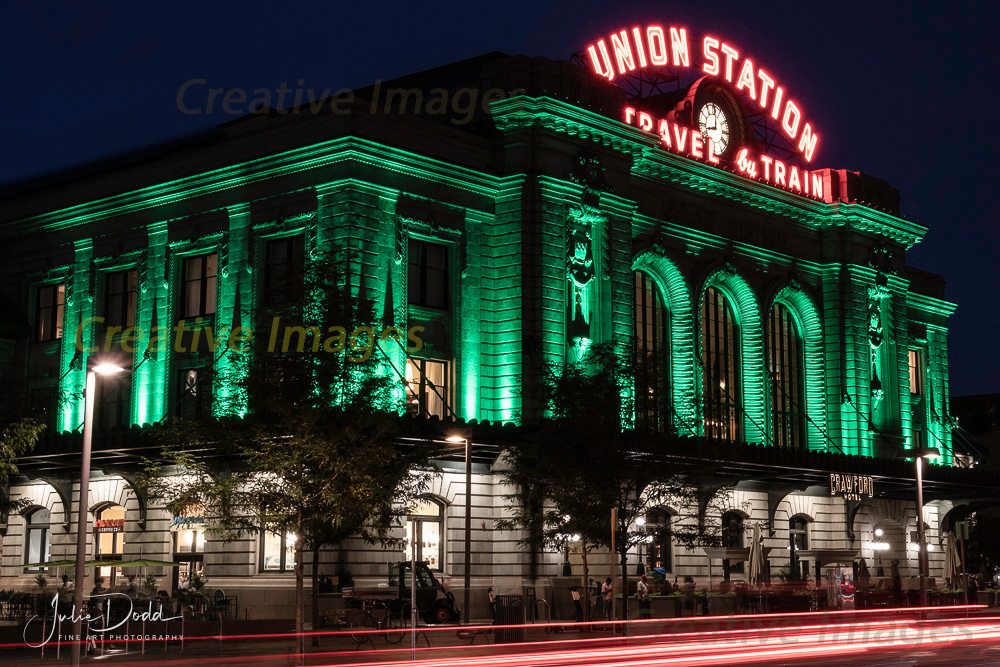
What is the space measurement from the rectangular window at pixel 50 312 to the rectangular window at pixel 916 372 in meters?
45.9

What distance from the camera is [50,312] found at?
6019cm

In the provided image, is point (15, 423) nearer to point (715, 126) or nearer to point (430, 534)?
point (430, 534)

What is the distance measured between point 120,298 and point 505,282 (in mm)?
16654

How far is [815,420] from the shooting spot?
2717 inches

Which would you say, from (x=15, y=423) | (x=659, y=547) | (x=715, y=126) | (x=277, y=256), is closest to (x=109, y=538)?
(x=15, y=423)

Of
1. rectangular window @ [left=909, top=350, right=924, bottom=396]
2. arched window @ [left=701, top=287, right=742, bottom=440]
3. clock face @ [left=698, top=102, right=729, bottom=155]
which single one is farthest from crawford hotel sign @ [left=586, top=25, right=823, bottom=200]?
rectangular window @ [left=909, top=350, right=924, bottom=396]

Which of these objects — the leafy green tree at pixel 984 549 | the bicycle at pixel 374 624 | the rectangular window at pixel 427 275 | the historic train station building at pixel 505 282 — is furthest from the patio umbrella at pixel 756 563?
the leafy green tree at pixel 984 549

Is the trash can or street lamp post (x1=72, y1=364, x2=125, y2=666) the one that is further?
the trash can

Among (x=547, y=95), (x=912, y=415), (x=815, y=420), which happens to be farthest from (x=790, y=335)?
(x=547, y=95)

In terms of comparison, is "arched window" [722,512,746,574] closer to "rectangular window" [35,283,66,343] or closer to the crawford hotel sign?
the crawford hotel sign

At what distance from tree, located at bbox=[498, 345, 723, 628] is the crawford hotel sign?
15511mm

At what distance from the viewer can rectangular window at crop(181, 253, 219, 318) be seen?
5400 centimetres

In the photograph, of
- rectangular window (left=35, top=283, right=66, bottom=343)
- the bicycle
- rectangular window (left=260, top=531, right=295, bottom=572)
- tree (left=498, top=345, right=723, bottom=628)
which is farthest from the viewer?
rectangular window (left=35, top=283, right=66, bottom=343)
